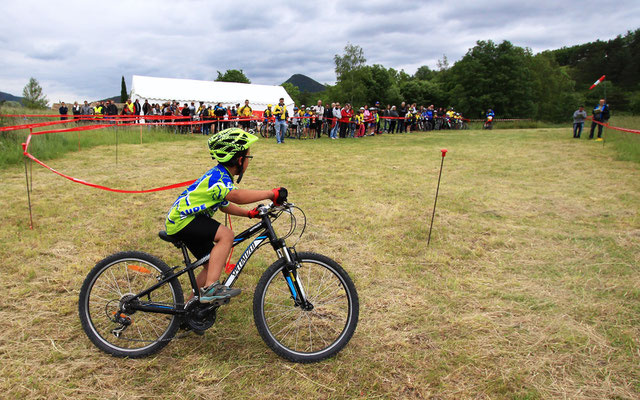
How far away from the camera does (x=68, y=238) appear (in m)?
6.09

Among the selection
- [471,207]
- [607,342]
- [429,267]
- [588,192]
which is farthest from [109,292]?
[588,192]

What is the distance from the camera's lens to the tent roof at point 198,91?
33312mm

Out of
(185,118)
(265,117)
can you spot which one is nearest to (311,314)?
(265,117)

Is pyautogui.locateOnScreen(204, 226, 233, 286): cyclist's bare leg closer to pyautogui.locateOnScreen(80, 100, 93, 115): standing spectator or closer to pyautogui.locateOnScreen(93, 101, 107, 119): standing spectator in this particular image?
pyautogui.locateOnScreen(93, 101, 107, 119): standing spectator

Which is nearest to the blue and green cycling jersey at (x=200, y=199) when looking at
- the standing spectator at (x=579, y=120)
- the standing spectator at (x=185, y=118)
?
the standing spectator at (x=185, y=118)

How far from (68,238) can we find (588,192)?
11350 millimetres

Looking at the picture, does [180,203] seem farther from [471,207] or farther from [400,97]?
[400,97]

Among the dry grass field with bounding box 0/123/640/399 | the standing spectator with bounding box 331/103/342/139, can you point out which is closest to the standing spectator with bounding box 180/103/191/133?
the standing spectator with bounding box 331/103/342/139

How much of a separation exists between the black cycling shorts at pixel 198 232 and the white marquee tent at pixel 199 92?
32.9 metres

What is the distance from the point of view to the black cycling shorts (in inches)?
129

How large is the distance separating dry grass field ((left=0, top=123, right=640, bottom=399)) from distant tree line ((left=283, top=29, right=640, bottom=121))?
5529 cm

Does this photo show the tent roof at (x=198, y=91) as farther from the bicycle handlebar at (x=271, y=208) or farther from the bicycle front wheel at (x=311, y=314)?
the bicycle handlebar at (x=271, y=208)

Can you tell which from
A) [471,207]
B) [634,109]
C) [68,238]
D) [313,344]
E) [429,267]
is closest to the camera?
[313,344]

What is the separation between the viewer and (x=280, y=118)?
19.4m
